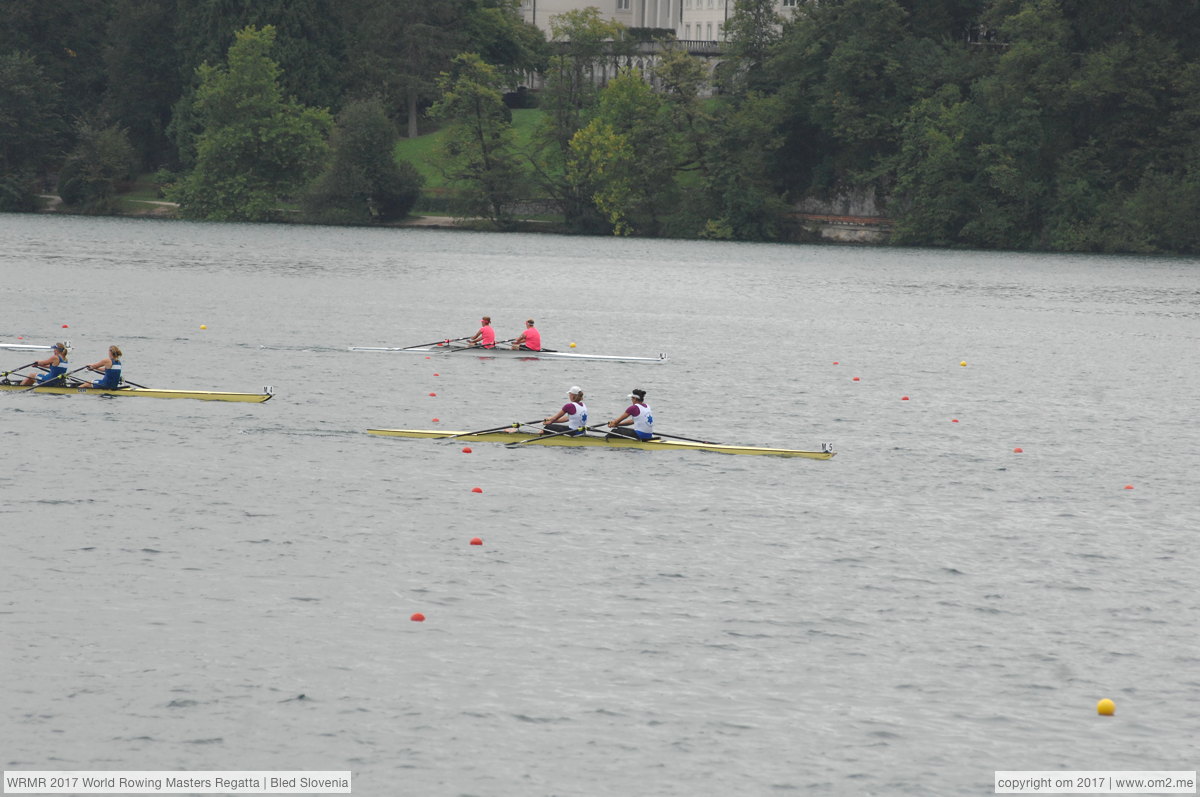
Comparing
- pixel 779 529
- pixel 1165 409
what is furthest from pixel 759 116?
pixel 779 529

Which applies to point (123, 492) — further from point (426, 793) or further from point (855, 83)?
point (855, 83)

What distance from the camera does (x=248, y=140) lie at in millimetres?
116125

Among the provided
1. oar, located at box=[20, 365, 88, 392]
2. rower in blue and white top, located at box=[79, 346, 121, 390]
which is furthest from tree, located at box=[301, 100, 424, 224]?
rower in blue and white top, located at box=[79, 346, 121, 390]

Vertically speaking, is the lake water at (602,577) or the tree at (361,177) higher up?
the tree at (361,177)

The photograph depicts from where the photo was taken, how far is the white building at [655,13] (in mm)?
159000

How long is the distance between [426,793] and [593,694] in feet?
9.27

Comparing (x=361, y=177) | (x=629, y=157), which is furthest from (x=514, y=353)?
(x=361, y=177)

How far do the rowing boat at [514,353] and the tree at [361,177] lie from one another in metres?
72.0

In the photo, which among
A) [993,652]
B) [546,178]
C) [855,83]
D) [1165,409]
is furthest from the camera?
[546,178]

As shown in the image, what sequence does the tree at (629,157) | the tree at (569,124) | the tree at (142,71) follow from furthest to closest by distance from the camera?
the tree at (142,71)
the tree at (569,124)
the tree at (629,157)

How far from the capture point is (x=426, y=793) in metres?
14.0

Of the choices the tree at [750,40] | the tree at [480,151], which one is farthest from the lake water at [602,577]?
the tree at [750,40]

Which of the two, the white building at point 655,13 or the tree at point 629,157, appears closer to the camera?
the tree at point 629,157

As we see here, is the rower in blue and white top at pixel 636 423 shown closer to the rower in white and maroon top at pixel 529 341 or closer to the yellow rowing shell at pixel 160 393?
the yellow rowing shell at pixel 160 393
